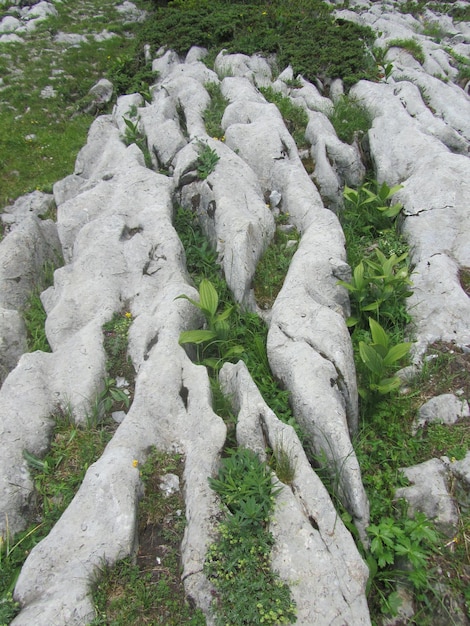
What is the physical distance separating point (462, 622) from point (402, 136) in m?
10.2

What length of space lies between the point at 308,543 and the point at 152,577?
65.8 inches

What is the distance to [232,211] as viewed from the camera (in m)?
8.79

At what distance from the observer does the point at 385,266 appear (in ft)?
25.0

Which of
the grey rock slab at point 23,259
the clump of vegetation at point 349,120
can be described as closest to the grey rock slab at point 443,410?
the grey rock slab at point 23,259

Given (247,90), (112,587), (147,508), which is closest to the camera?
(112,587)

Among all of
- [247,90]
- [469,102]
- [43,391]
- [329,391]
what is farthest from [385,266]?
[469,102]

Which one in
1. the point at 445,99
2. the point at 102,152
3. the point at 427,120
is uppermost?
the point at 445,99

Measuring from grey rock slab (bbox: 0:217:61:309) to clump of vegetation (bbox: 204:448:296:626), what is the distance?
604 centimetres

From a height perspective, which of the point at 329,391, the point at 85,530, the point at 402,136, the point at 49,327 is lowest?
Result: the point at 49,327

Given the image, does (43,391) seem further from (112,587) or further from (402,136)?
(402,136)

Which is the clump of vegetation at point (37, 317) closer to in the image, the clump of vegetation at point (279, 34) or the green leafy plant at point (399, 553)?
the green leafy plant at point (399, 553)

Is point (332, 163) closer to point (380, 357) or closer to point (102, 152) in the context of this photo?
point (380, 357)

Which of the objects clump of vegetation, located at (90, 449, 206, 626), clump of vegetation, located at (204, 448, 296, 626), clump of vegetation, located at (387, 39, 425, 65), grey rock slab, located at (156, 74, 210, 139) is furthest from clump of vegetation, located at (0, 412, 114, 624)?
clump of vegetation, located at (387, 39, 425, 65)

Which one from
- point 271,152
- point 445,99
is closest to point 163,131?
point 271,152
